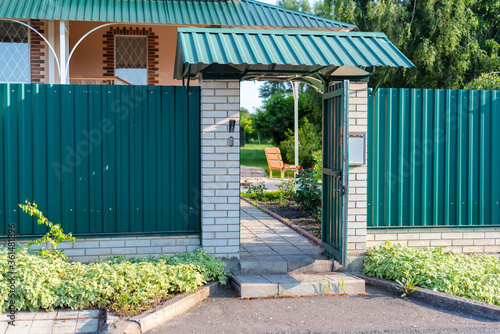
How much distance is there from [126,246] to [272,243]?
2.06m

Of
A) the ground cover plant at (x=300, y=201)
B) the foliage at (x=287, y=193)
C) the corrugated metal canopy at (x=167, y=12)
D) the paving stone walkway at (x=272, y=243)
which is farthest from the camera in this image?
the foliage at (x=287, y=193)

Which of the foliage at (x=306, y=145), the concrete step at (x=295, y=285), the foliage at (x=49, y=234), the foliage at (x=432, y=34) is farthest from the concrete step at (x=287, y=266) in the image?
the foliage at (x=432, y=34)

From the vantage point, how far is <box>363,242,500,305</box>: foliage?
5.23 m

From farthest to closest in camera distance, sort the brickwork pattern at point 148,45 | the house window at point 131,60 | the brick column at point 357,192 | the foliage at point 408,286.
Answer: the house window at point 131,60 → the brickwork pattern at point 148,45 → the brick column at point 357,192 → the foliage at point 408,286

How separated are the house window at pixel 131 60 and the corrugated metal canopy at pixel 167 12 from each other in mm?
1888

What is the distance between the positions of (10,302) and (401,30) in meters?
18.9

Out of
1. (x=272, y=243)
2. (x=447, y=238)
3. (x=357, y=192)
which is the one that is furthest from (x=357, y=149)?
(x=272, y=243)

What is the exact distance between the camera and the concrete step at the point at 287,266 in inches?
231

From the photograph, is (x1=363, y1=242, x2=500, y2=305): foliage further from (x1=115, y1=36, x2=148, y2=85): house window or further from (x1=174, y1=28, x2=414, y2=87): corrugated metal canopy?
(x1=115, y1=36, x2=148, y2=85): house window

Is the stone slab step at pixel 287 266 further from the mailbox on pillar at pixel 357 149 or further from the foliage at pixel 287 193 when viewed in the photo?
the foliage at pixel 287 193

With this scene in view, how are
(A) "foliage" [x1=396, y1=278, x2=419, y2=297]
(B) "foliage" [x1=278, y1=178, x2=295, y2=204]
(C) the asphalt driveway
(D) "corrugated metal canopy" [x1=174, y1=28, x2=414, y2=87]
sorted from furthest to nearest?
(B) "foliage" [x1=278, y1=178, x2=295, y2=204] < (D) "corrugated metal canopy" [x1=174, y1=28, x2=414, y2=87] < (A) "foliage" [x1=396, y1=278, x2=419, y2=297] < (C) the asphalt driveway

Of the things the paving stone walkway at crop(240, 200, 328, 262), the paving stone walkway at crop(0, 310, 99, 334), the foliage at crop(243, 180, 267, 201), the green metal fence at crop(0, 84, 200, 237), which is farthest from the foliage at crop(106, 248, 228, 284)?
the foliage at crop(243, 180, 267, 201)

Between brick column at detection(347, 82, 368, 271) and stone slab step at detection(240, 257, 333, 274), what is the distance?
13.1 inches

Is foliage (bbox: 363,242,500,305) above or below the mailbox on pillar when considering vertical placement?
below
